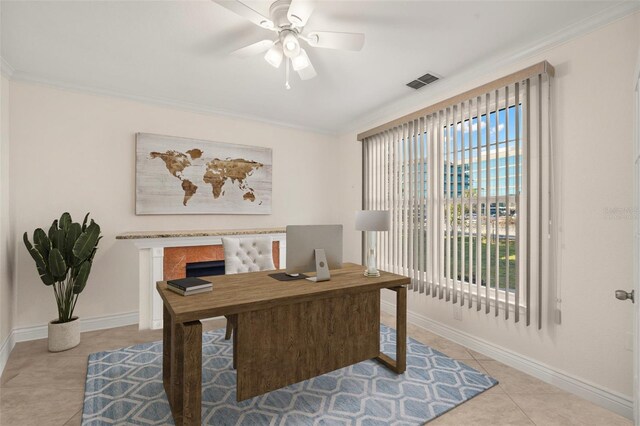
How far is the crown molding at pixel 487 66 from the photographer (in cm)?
201

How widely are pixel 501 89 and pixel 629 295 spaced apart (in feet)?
6.04

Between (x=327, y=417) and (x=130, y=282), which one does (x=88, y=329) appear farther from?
(x=327, y=417)

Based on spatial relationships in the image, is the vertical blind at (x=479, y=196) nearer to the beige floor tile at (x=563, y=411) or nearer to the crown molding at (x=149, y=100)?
Answer: the beige floor tile at (x=563, y=411)

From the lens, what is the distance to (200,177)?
3840mm

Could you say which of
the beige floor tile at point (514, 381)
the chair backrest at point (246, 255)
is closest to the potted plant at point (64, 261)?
the chair backrest at point (246, 255)

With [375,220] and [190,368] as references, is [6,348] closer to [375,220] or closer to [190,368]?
[190,368]

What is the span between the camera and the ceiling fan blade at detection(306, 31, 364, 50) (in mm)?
1949

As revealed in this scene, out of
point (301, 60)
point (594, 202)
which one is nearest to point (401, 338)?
point (594, 202)

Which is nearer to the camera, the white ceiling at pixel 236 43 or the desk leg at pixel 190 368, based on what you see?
the desk leg at pixel 190 368

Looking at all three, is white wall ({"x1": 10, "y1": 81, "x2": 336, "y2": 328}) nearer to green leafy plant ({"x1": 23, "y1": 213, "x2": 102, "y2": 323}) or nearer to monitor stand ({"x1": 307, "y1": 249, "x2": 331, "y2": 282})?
green leafy plant ({"x1": 23, "y1": 213, "x2": 102, "y2": 323})

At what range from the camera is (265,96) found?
3.51 m

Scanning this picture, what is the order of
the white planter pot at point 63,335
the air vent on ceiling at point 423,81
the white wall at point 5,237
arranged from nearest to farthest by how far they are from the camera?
the white wall at point 5,237
the white planter pot at point 63,335
the air vent on ceiling at point 423,81

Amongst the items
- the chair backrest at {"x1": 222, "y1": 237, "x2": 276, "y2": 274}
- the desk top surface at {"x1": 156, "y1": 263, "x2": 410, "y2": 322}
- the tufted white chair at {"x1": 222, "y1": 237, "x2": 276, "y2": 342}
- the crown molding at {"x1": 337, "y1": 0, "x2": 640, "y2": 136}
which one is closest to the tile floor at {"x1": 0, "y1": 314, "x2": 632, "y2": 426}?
the desk top surface at {"x1": 156, "y1": 263, "x2": 410, "y2": 322}

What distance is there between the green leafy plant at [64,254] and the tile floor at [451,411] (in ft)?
1.45
